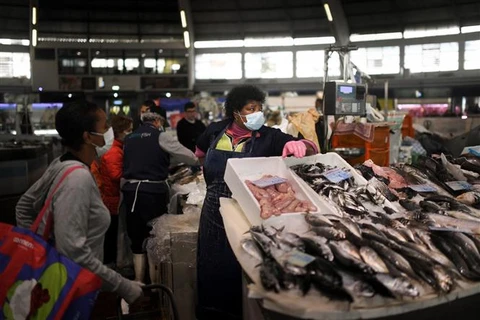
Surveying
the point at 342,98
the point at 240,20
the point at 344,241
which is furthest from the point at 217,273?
the point at 240,20

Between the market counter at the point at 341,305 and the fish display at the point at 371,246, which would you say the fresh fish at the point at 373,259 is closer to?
the fish display at the point at 371,246

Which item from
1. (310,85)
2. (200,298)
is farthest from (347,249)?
(310,85)

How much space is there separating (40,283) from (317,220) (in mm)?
1331

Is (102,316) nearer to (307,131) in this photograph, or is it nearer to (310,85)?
(307,131)

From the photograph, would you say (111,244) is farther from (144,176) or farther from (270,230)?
(270,230)

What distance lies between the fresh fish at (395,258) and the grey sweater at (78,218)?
1.16 meters

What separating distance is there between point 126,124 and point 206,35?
1404 centimetres

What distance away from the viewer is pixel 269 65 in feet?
61.0

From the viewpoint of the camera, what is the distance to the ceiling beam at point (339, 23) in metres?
16.6

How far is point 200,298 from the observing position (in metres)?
3.47

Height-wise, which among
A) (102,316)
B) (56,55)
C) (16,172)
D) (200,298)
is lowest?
(102,316)

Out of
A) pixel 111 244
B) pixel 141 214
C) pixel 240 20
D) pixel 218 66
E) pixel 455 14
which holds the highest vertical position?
pixel 240 20

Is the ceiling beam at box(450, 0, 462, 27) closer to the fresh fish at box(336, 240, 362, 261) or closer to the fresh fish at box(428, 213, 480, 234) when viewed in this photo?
the fresh fish at box(428, 213, 480, 234)

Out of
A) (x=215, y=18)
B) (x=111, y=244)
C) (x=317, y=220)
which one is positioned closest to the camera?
(x=317, y=220)
